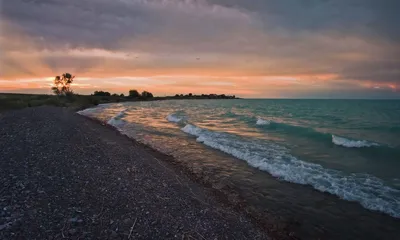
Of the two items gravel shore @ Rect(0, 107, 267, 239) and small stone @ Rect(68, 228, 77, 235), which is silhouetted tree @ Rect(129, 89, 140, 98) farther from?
small stone @ Rect(68, 228, 77, 235)

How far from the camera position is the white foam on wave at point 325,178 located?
1078 centimetres

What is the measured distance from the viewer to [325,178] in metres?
13.6

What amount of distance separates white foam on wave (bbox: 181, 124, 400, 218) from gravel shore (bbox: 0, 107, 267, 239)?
5.02 metres

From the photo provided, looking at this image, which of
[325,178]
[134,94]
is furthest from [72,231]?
[134,94]

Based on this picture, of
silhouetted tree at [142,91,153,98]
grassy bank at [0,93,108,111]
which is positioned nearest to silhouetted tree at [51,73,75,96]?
grassy bank at [0,93,108,111]

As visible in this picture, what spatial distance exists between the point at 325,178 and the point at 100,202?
35.3 feet

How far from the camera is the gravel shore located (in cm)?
638

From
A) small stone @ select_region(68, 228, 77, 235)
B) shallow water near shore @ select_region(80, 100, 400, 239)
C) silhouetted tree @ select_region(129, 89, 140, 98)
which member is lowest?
shallow water near shore @ select_region(80, 100, 400, 239)

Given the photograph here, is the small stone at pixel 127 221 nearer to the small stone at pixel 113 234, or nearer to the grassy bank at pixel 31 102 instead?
the small stone at pixel 113 234

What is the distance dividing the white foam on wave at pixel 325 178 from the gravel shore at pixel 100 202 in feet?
16.5

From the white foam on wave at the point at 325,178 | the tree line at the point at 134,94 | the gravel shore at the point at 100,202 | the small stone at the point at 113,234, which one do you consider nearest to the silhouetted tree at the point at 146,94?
the tree line at the point at 134,94

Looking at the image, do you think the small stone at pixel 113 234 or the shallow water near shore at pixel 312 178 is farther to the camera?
the shallow water near shore at pixel 312 178

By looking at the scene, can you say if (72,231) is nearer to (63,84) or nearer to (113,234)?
(113,234)

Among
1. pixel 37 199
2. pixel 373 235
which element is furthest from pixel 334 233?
pixel 37 199
